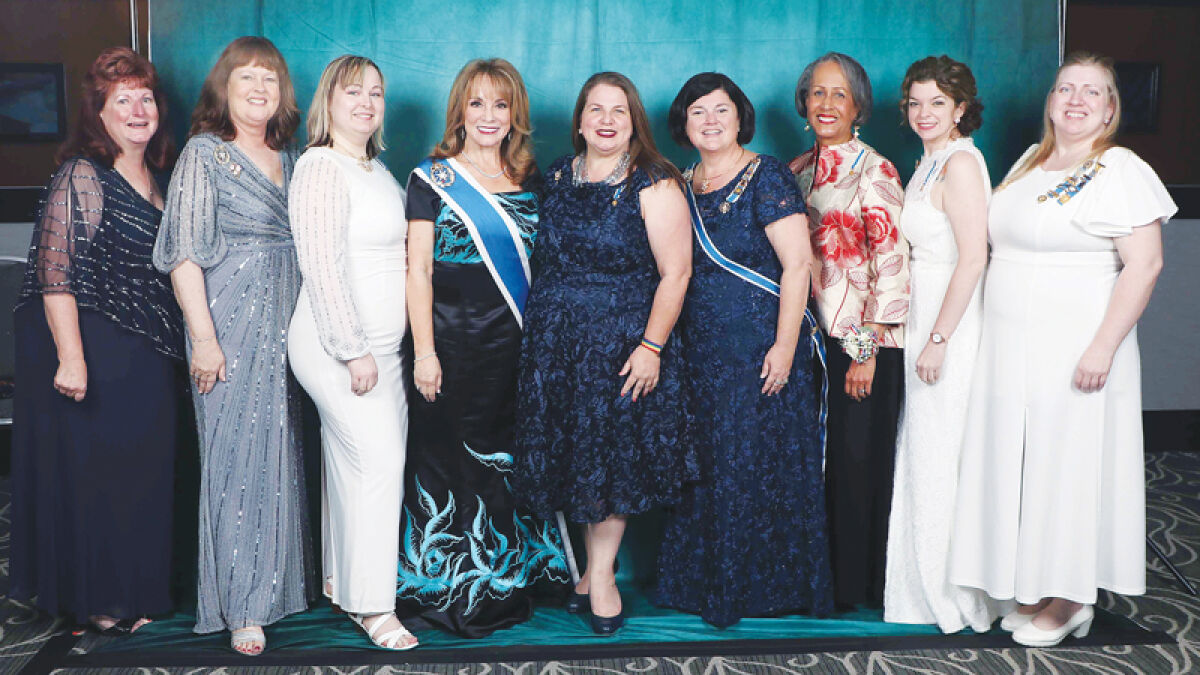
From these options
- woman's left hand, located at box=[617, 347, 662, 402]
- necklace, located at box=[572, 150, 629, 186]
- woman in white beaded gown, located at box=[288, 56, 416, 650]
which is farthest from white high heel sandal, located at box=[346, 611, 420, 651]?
necklace, located at box=[572, 150, 629, 186]

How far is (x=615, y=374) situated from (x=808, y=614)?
84 cm

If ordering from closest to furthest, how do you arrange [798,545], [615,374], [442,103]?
1. [615,374]
2. [798,545]
3. [442,103]

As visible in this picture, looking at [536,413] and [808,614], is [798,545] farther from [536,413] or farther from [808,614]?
[536,413]

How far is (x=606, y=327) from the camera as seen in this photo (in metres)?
2.28

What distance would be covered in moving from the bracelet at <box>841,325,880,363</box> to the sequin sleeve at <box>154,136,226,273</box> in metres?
1.53

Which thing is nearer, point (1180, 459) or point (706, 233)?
point (706, 233)

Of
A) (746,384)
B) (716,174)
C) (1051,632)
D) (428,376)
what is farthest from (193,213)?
(1051,632)

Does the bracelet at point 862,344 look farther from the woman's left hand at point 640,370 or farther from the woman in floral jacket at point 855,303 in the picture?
the woman's left hand at point 640,370

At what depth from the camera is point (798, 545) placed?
2451 millimetres

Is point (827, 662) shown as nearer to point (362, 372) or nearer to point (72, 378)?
point (362, 372)

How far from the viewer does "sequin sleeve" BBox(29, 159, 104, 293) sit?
Result: 2266 millimetres

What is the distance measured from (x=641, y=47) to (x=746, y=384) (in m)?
1.05

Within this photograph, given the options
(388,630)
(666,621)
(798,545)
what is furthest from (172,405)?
(798,545)
